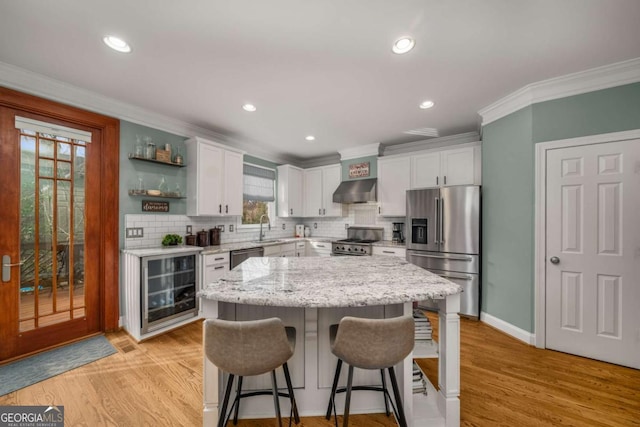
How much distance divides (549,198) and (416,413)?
2455 millimetres

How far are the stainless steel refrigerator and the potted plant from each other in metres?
3.31

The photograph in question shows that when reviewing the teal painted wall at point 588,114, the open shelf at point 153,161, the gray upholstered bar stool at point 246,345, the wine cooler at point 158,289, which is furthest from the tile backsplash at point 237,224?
the gray upholstered bar stool at point 246,345

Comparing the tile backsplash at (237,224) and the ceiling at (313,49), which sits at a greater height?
the ceiling at (313,49)

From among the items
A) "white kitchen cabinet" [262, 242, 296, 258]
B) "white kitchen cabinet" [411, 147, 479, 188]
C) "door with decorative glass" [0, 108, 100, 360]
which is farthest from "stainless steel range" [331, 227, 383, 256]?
"door with decorative glass" [0, 108, 100, 360]

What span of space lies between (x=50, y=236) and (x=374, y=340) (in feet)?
10.9

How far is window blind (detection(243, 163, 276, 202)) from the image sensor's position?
4.55 metres

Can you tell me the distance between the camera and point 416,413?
1617mm

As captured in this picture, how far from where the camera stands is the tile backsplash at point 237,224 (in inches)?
123

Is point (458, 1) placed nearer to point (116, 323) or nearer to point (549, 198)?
point (549, 198)

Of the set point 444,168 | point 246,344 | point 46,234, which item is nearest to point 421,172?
point 444,168

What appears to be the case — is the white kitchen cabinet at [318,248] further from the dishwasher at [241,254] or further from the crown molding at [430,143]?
the crown molding at [430,143]

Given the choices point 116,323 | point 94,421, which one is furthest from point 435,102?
point 116,323

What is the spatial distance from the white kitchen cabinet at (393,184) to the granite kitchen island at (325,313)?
8.02 feet

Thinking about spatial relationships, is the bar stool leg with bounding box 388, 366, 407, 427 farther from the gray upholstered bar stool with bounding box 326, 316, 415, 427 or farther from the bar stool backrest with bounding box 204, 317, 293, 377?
the bar stool backrest with bounding box 204, 317, 293, 377
